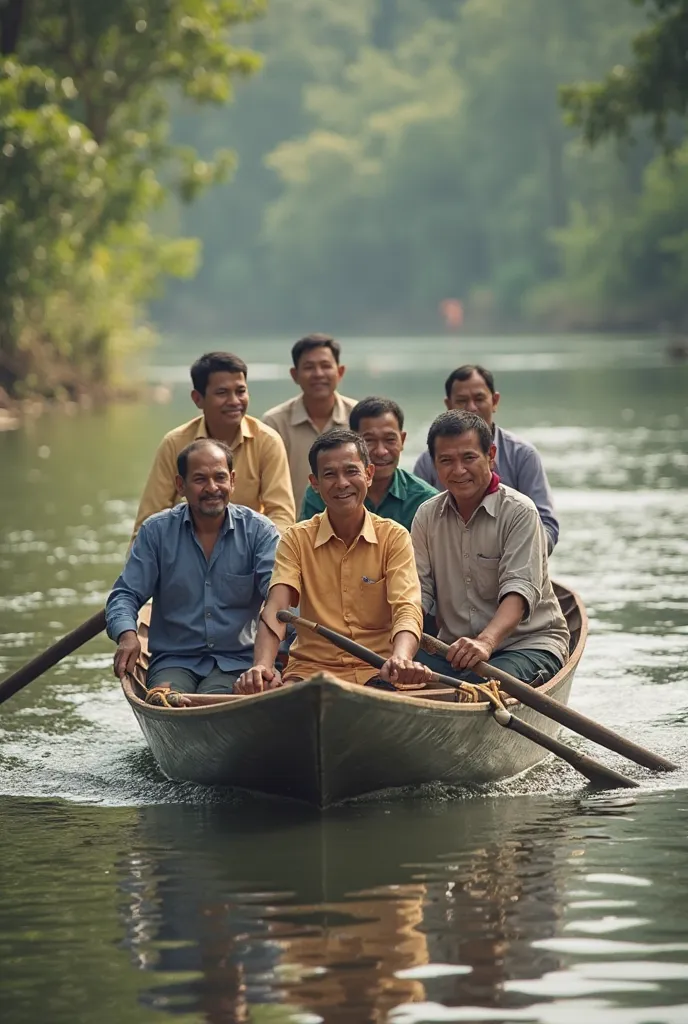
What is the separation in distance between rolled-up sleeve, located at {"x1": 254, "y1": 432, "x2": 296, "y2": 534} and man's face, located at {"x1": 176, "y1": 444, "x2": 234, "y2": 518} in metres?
1.29

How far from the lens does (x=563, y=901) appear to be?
5699 mm

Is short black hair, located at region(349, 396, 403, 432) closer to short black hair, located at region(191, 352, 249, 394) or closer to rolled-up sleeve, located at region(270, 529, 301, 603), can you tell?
short black hair, located at region(191, 352, 249, 394)

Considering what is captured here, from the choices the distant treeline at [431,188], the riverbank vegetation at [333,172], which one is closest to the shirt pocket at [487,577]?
the riverbank vegetation at [333,172]

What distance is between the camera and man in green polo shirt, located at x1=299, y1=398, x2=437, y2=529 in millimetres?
7863

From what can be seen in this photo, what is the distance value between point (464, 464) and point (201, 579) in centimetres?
109

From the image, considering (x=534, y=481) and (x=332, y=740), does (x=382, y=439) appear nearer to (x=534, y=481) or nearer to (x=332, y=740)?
(x=534, y=481)

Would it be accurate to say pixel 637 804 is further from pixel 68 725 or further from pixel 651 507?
pixel 651 507

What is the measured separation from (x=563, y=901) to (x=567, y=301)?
57.2 meters

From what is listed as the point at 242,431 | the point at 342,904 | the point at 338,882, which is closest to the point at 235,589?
the point at 242,431

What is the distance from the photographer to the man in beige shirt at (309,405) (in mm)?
9305

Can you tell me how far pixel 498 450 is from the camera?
8984 mm

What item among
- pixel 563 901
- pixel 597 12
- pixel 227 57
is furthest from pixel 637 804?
pixel 597 12

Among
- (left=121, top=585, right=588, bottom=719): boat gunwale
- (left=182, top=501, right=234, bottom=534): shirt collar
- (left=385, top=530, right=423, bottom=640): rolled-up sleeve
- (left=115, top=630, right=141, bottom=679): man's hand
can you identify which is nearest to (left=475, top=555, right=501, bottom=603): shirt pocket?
(left=121, top=585, right=588, bottom=719): boat gunwale

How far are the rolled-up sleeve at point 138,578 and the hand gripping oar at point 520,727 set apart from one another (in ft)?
2.12
